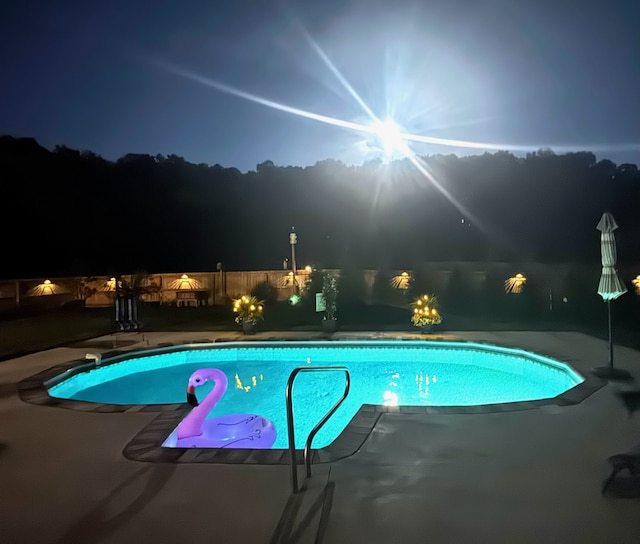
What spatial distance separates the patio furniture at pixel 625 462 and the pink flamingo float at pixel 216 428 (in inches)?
128

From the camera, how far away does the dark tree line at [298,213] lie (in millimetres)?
26953

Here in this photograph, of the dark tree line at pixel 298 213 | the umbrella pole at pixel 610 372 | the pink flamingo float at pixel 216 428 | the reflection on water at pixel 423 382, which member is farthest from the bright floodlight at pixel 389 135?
the pink flamingo float at pixel 216 428

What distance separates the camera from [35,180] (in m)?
29.2

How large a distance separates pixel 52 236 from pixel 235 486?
1151 inches

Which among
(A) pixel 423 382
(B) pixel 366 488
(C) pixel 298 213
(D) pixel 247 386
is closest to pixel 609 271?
(A) pixel 423 382

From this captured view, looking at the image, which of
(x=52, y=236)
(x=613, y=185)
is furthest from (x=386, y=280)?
(x=52, y=236)

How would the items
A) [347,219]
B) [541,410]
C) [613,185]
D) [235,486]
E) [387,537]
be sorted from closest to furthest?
[387,537], [235,486], [541,410], [613,185], [347,219]

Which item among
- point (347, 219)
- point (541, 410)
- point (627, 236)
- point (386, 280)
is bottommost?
point (541, 410)

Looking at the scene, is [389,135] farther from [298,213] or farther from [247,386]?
[298,213]

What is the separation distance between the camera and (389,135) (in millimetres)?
16719

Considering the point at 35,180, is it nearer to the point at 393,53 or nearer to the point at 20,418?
the point at 393,53

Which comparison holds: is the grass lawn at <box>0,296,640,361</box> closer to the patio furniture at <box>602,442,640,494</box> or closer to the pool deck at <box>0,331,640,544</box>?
the pool deck at <box>0,331,640,544</box>

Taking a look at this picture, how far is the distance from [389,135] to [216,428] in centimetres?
1342

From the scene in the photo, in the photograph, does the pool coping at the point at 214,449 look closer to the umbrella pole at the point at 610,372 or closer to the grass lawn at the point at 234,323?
the umbrella pole at the point at 610,372
